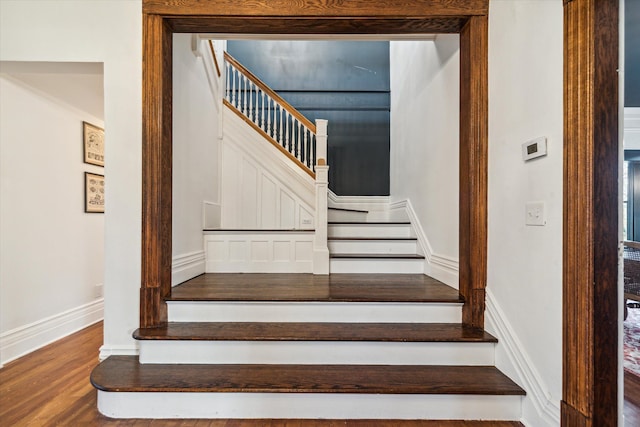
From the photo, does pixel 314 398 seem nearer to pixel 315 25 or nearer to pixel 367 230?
pixel 367 230

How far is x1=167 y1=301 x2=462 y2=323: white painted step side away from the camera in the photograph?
2.00m

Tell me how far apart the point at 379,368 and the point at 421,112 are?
2.43 m

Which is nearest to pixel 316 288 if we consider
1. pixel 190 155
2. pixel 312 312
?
pixel 312 312

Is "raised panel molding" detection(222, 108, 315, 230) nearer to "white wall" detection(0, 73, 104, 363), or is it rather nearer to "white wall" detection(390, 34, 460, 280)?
"white wall" detection(390, 34, 460, 280)

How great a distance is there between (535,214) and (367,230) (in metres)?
2.02

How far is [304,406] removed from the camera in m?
1.59

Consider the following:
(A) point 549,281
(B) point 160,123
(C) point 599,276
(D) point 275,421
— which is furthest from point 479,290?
(B) point 160,123

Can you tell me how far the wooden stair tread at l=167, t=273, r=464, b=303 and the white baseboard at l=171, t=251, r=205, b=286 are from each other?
0.05 metres

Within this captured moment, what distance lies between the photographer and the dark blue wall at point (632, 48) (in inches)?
86.5

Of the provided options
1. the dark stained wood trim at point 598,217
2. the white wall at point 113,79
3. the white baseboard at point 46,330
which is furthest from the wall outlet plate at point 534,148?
the white baseboard at point 46,330

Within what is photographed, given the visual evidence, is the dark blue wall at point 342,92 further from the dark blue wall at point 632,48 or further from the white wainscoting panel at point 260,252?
the dark blue wall at point 632,48

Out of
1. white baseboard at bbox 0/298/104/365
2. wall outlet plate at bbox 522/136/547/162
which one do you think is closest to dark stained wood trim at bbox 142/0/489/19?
wall outlet plate at bbox 522/136/547/162

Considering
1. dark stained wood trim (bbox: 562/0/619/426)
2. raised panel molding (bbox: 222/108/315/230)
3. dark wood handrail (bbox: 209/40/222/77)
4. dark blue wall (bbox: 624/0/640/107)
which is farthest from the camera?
raised panel molding (bbox: 222/108/315/230)

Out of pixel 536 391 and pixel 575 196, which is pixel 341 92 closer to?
pixel 575 196
